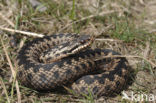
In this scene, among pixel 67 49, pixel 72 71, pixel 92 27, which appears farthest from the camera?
pixel 92 27

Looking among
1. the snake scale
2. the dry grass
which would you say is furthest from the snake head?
the dry grass

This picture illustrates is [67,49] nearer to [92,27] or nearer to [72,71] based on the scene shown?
[72,71]

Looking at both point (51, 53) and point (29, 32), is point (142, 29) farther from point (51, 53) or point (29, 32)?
point (29, 32)

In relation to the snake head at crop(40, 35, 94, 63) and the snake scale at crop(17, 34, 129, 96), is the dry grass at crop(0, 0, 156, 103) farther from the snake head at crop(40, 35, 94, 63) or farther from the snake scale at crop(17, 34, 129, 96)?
the snake head at crop(40, 35, 94, 63)

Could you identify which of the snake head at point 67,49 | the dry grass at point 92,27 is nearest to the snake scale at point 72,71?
the snake head at point 67,49

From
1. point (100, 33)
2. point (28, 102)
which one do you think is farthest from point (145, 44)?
point (28, 102)

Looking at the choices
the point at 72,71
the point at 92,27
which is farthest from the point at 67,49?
the point at 92,27
